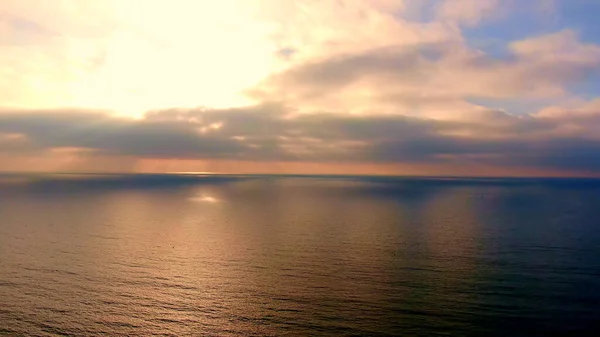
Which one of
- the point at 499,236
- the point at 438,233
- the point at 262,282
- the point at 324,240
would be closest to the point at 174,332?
the point at 262,282

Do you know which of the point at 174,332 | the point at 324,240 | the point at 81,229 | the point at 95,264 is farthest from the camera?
the point at 81,229

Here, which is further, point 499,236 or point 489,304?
point 499,236

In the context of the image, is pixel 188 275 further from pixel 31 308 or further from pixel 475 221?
pixel 475 221

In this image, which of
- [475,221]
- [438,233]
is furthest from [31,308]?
[475,221]

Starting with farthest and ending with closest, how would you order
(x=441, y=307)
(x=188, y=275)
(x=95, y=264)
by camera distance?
(x=95, y=264) → (x=188, y=275) → (x=441, y=307)

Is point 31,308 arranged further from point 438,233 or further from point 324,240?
point 438,233

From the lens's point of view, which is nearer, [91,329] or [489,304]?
[91,329]

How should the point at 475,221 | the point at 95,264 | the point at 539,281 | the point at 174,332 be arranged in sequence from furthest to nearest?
the point at 475,221 → the point at 95,264 → the point at 539,281 → the point at 174,332

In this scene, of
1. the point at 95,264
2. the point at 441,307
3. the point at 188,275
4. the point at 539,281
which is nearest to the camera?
the point at 441,307
